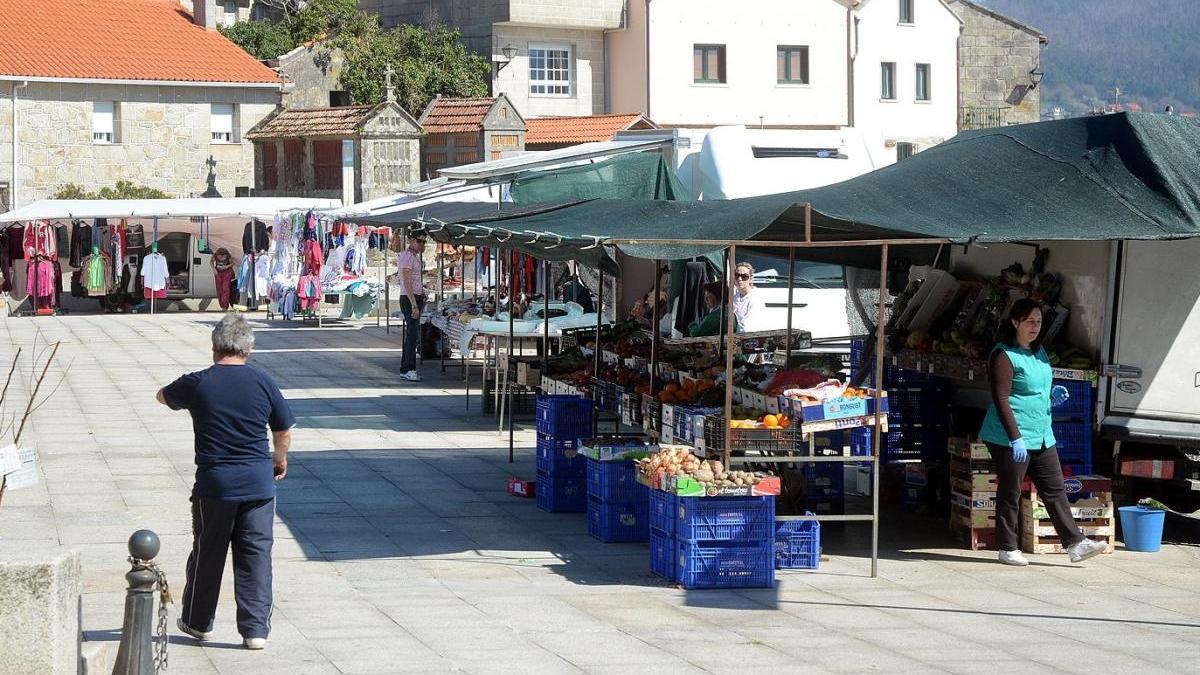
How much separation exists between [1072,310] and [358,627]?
5.62 metres

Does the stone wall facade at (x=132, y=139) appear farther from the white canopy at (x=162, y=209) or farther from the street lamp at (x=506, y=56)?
the white canopy at (x=162, y=209)

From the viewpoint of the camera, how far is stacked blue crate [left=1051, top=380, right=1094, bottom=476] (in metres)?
11.0

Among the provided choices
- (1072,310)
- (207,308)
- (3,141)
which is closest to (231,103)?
(3,141)

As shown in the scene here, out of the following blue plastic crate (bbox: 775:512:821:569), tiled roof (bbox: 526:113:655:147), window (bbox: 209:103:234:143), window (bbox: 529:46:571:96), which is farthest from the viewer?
window (bbox: 529:46:571:96)

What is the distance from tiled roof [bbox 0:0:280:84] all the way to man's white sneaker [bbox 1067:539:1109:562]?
42312mm

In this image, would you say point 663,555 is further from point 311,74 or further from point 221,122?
point 311,74

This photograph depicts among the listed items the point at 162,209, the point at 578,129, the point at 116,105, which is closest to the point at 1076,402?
the point at 162,209

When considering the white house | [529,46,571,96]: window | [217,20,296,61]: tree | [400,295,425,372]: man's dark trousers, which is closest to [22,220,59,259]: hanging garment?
[400,295,425,372]: man's dark trousers

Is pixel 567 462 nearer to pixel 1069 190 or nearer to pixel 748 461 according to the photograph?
pixel 748 461

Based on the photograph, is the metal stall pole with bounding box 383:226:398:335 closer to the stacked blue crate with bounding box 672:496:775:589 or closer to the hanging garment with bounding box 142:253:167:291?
the hanging garment with bounding box 142:253:167:291

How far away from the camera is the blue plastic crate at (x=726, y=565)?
31.0ft

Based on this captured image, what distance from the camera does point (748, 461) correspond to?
9922 mm

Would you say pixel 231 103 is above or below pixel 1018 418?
above

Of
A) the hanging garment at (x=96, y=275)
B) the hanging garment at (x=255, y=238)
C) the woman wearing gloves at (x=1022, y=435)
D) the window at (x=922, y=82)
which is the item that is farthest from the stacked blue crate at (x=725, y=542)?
the window at (x=922, y=82)
